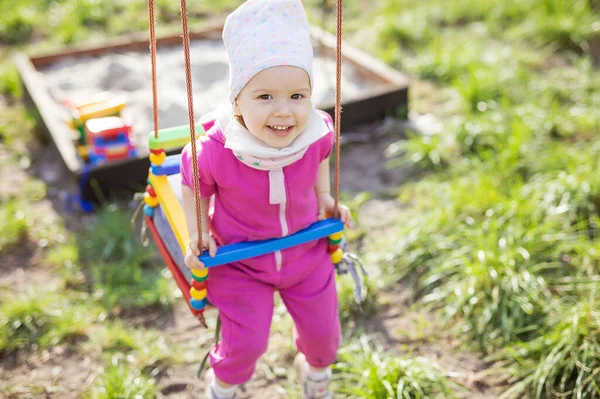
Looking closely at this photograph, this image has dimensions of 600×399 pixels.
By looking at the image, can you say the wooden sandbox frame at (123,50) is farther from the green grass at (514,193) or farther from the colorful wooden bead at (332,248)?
the colorful wooden bead at (332,248)

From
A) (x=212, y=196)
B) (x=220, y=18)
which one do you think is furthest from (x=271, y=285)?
(x=220, y=18)

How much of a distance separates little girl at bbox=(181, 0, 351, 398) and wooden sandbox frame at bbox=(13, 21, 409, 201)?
6.34ft

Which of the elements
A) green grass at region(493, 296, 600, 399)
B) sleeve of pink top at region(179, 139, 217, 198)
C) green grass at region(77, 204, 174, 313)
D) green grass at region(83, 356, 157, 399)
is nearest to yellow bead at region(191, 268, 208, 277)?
sleeve of pink top at region(179, 139, 217, 198)

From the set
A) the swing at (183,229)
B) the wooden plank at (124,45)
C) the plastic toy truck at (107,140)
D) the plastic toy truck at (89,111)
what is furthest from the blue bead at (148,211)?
the wooden plank at (124,45)

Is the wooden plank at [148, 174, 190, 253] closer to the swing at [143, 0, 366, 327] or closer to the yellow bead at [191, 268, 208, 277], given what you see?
the swing at [143, 0, 366, 327]

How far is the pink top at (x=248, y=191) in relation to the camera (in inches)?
86.0

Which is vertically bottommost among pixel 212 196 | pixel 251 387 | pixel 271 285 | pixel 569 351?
pixel 251 387

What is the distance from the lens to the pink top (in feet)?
7.17

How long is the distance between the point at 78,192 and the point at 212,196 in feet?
6.57

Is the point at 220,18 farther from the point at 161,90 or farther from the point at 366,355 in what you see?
the point at 366,355

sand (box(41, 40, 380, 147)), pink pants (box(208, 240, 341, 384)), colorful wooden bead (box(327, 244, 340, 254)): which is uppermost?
colorful wooden bead (box(327, 244, 340, 254))

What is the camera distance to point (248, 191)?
7.27 ft

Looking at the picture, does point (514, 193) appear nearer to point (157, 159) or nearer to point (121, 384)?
point (157, 159)

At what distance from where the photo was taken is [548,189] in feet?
12.3
